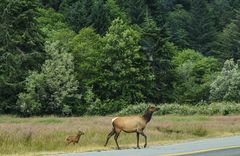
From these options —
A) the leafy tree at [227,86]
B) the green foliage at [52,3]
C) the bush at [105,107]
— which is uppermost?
the green foliage at [52,3]

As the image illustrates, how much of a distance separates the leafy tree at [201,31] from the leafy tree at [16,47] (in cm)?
6512

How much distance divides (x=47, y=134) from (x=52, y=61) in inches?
1666

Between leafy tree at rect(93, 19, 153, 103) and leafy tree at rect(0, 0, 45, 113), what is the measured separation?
10.6 meters

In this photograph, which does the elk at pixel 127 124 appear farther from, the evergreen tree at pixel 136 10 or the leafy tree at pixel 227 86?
the evergreen tree at pixel 136 10

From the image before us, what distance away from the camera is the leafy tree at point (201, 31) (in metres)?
129

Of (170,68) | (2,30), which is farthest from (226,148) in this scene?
(170,68)

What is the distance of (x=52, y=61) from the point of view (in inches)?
2544

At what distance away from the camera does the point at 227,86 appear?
75812 millimetres

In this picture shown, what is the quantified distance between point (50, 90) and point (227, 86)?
83.8ft

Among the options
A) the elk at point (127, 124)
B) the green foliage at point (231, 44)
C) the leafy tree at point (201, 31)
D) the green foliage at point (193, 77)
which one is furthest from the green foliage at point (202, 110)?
the leafy tree at point (201, 31)

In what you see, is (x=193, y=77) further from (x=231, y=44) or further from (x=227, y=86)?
(x=231, y=44)

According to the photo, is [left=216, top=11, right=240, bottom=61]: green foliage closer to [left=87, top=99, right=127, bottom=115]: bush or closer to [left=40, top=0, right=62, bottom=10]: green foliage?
[left=40, top=0, right=62, bottom=10]: green foliage

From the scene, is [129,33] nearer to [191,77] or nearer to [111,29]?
[111,29]

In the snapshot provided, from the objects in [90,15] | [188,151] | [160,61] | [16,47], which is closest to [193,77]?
[160,61]
